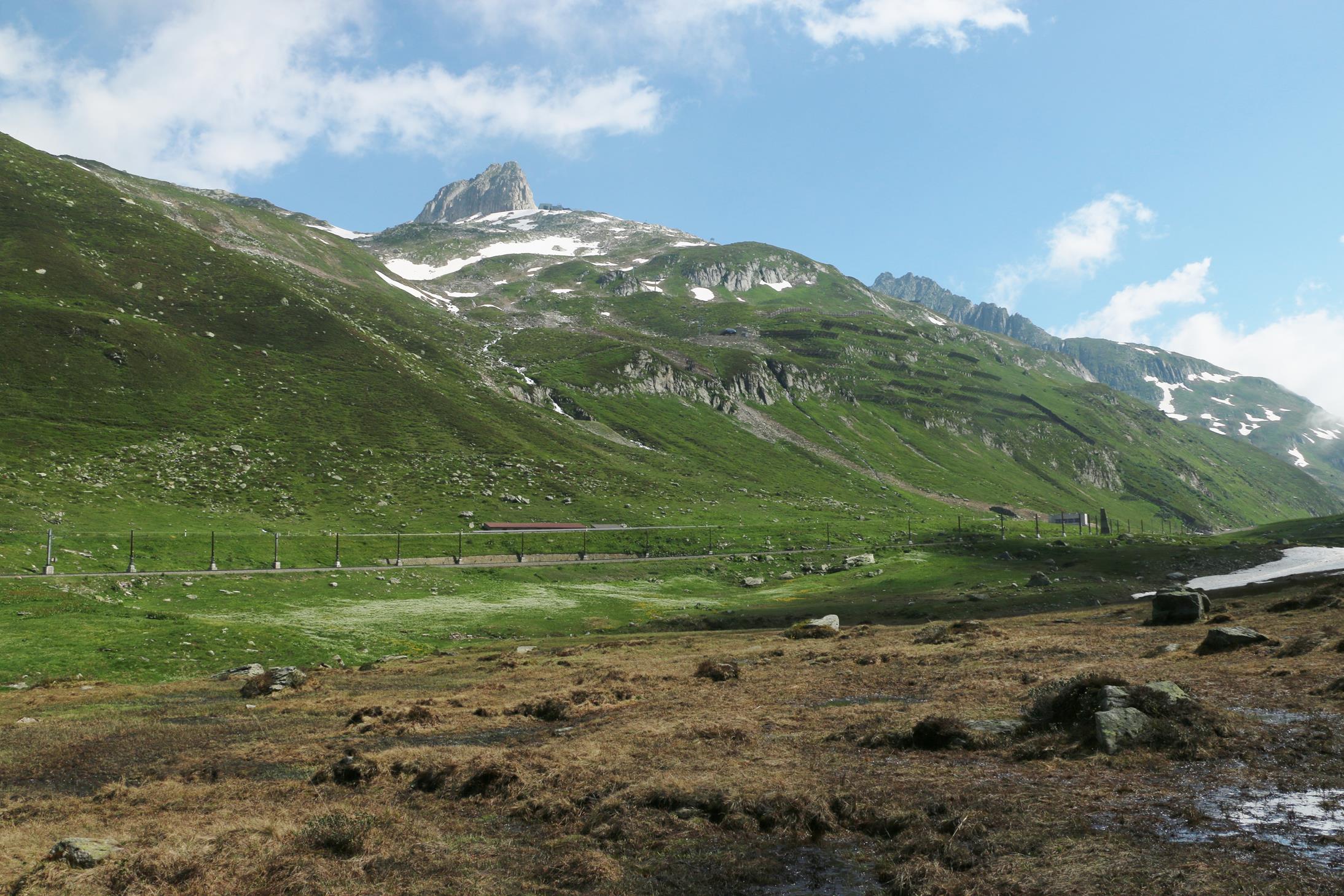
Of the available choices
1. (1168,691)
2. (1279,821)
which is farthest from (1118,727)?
(1279,821)

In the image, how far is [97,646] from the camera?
51.4 m

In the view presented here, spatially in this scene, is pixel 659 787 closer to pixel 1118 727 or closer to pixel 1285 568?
pixel 1118 727

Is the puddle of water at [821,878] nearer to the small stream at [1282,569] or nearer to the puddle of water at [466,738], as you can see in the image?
the puddle of water at [466,738]

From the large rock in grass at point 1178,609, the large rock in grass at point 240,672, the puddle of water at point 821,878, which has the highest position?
the puddle of water at point 821,878

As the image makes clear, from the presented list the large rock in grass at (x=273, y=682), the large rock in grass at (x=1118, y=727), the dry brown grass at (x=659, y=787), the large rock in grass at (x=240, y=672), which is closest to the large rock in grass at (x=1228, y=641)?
the dry brown grass at (x=659, y=787)

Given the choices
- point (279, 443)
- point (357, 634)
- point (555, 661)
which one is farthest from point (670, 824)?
point (279, 443)

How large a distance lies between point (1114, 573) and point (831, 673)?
10178 cm

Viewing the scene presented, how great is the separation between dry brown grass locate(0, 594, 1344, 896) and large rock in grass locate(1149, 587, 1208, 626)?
13.5 metres

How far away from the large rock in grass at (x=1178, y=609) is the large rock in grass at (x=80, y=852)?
196 feet

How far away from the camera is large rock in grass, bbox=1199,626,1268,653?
37.0m

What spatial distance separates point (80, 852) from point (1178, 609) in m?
62.1

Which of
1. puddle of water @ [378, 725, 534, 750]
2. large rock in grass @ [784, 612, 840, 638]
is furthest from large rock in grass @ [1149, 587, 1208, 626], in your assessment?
puddle of water @ [378, 725, 534, 750]

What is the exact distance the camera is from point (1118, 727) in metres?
22.3

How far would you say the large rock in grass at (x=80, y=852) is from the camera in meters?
16.7
